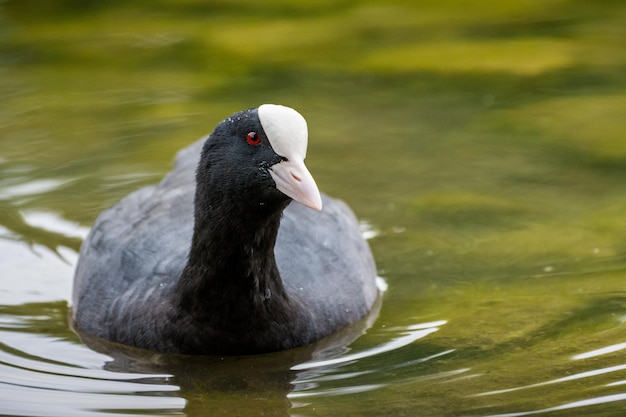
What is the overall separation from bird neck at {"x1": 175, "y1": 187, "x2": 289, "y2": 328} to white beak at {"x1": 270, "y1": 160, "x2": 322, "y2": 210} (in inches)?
8.1

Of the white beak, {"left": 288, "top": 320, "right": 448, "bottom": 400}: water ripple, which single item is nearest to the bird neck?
the white beak

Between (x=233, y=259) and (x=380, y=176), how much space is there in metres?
2.26

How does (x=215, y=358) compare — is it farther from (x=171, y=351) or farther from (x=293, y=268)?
(x=293, y=268)

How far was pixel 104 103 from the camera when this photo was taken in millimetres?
8852

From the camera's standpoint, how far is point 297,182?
505 cm

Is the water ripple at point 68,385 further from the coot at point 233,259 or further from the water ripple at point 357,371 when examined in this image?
the water ripple at point 357,371

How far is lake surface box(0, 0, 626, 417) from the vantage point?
5.15 metres

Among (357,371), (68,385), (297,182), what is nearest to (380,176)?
(357,371)

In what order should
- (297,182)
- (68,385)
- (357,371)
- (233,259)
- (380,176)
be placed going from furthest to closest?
(380,176)
(233,259)
(357,371)
(68,385)
(297,182)

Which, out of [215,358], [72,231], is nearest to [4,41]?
[72,231]

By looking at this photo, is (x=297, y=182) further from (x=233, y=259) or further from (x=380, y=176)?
(x=380, y=176)

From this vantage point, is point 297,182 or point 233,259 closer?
point 297,182

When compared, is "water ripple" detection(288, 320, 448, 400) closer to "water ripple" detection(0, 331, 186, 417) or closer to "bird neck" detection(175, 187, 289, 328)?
"bird neck" detection(175, 187, 289, 328)

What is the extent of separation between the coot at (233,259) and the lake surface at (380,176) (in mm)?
109
